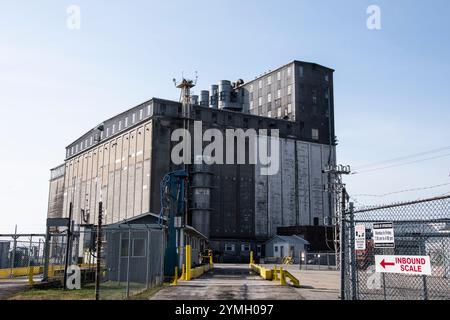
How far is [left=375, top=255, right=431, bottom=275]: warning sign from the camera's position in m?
9.64

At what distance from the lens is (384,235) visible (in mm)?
10688

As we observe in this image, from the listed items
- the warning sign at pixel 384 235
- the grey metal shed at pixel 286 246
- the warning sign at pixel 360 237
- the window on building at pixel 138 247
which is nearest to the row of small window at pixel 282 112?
the grey metal shed at pixel 286 246

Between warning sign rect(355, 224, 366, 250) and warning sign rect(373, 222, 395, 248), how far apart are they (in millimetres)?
733

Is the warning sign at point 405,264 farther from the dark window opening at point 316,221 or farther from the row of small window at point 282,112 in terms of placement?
the row of small window at point 282,112

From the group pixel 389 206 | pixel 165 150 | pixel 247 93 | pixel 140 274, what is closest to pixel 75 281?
pixel 140 274

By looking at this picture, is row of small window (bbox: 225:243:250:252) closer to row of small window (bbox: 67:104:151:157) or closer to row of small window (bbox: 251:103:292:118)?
row of small window (bbox: 67:104:151:157)

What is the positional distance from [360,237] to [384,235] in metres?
1.15

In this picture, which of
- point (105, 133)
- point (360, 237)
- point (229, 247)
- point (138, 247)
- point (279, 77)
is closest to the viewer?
point (360, 237)

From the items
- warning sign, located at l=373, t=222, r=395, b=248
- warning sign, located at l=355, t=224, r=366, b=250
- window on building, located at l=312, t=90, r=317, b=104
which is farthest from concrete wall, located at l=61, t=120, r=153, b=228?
warning sign, located at l=373, t=222, r=395, b=248

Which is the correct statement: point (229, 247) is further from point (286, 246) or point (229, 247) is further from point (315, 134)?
point (315, 134)

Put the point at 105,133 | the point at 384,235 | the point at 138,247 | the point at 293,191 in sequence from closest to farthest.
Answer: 1. the point at 384,235
2. the point at 138,247
3. the point at 293,191
4. the point at 105,133

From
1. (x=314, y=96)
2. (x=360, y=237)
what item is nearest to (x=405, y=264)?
(x=360, y=237)

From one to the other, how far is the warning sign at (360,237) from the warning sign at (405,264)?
2.70ft

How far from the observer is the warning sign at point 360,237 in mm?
11669
